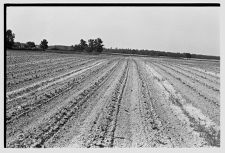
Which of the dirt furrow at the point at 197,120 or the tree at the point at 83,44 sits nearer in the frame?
the dirt furrow at the point at 197,120

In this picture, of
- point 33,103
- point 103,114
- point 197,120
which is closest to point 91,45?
point 103,114

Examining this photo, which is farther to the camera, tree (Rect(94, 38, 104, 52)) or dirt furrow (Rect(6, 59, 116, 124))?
tree (Rect(94, 38, 104, 52))

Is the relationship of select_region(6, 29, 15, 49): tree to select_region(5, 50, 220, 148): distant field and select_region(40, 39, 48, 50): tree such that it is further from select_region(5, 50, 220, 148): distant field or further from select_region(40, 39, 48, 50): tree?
select_region(40, 39, 48, 50): tree

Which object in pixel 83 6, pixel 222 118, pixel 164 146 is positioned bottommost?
pixel 164 146

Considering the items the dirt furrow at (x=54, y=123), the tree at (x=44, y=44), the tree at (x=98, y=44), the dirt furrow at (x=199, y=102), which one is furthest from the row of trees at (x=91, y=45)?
the dirt furrow at (x=199, y=102)

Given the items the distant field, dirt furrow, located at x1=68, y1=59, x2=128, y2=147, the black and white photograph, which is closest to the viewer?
dirt furrow, located at x1=68, y1=59, x2=128, y2=147

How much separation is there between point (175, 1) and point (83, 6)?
2238 mm

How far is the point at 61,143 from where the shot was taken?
641 cm

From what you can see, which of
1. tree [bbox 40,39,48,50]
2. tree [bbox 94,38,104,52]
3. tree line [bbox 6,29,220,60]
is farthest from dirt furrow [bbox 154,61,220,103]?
tree [bbox 40,39,48,50]

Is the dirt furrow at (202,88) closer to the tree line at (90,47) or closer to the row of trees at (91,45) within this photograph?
the tree line at (90,47)

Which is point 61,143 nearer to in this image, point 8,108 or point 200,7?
point 8,108

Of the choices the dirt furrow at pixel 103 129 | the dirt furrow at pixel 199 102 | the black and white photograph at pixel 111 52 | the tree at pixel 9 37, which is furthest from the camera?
the dirt furrow at pixel 199 102

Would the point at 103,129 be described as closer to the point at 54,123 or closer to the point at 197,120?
the point at 54,123

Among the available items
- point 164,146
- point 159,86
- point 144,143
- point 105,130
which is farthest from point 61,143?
point 159,86
